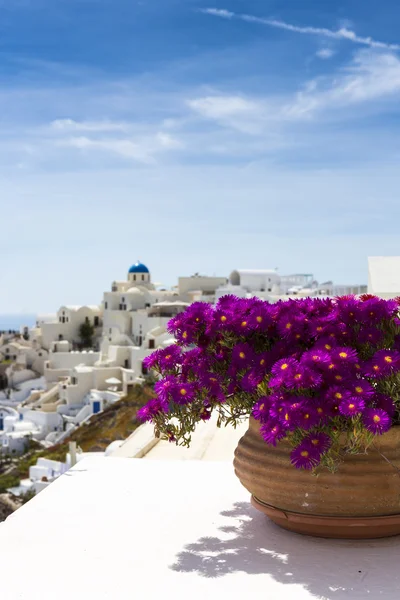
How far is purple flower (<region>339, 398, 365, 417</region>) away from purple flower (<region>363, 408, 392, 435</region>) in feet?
0.17

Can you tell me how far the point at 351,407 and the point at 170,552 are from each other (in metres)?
0.88

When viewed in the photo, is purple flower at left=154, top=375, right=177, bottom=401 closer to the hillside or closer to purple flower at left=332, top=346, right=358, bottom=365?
purple flower at left=332, top=346, right=358, bottom=365

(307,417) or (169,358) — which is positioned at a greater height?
(169,358)

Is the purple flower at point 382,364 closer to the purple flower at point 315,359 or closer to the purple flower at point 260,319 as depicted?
the purple flower at point 315,359

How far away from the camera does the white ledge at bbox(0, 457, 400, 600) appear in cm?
231

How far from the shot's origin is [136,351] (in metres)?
37.6

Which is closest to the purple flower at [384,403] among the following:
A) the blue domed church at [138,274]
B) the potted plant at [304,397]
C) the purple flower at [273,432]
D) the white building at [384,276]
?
the potted plant at [304,397]

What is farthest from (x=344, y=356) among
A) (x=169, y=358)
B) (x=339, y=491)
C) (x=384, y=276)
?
(x=384, y=276)

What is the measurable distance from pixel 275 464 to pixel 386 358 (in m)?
0.57

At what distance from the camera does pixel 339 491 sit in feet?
8.41

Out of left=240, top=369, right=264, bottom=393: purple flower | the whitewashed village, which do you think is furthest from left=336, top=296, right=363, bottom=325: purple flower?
the whitewashed village

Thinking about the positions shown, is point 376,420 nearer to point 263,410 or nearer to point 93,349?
point 263,410

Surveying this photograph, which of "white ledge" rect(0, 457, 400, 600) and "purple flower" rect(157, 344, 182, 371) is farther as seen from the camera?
"purple flower" rect(157, 344, 182, 371)

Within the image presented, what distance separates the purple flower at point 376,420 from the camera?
232cm
